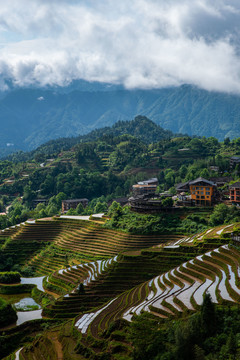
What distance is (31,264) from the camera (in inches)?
1999

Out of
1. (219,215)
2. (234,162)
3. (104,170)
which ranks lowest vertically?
(219,215)

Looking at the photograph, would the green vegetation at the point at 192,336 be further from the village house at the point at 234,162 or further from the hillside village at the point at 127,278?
the village house at the point at 234,162

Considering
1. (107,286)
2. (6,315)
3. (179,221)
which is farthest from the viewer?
(179,221)

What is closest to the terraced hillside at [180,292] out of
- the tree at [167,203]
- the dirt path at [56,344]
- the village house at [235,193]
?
the dirt path at [56,344]

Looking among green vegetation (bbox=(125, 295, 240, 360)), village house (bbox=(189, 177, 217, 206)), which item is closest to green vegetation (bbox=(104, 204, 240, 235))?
village house (bbox=(189, 177, 217, 206))

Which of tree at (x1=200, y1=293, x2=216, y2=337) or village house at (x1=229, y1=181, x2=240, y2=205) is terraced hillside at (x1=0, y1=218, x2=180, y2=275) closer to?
village house at (x1=229, y1=181, x2=240, y2=205)

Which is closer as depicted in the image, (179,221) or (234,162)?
(179,221)

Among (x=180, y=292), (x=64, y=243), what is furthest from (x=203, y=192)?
(x=180, y=292)

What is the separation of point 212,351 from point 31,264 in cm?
3430

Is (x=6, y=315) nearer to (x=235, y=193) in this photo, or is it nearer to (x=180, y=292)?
(x=180, y=292)

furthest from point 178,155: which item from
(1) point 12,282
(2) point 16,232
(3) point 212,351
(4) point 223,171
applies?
(3) point 212,351

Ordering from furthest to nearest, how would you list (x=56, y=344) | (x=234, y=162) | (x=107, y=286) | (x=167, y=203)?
(x=234, y=162) → (x=167, y=203) → (x=107, y=286) → (x=56, y=344)

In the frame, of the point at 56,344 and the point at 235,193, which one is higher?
the point at 235,193

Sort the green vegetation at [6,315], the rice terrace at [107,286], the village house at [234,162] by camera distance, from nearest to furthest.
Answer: the rice terrace at [107,286] < the green vegetation at [6,315] < the village house at [234,162]
